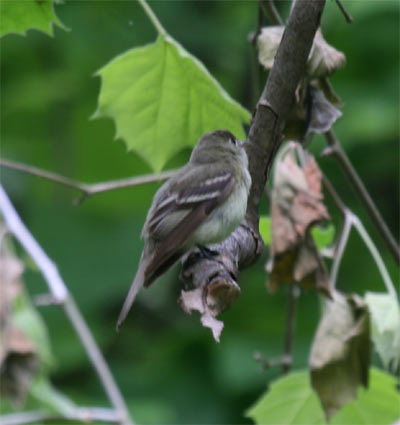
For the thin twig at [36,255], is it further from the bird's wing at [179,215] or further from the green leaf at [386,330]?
the green leaf at [386,330]

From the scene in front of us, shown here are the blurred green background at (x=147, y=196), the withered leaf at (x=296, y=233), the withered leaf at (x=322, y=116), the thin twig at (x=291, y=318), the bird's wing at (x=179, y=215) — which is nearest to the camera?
the bird's wing at (x=179, y=215)

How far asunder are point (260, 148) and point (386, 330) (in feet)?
3.15

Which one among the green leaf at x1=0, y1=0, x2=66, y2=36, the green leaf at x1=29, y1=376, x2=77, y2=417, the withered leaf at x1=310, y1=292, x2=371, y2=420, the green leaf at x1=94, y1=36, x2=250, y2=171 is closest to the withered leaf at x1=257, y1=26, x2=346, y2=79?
the green leaf at x1=94, y1=36, x2=250, y2=171

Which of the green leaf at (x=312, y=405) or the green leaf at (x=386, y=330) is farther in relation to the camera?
the green leaf at (x=312, y=405)

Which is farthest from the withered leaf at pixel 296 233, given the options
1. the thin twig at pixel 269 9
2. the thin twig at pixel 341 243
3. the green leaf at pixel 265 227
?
the thin twig at pixel 269 9

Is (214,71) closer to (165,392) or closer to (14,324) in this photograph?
(165,392)

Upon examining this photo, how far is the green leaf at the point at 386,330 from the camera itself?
3074 mm

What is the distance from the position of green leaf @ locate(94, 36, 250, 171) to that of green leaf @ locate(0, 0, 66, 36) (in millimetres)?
422

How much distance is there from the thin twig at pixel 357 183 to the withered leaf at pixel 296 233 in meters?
0.14

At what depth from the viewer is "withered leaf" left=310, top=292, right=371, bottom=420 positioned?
9.73ft

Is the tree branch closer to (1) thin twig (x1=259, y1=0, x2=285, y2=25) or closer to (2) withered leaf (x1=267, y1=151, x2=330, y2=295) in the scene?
(2) withered leaf (x1=267, y1=151, x2=330, y2=295)

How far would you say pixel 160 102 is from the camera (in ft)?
11.6

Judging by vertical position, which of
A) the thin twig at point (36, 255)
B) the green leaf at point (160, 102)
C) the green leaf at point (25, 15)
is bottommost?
the thin twig at point (36, 255)

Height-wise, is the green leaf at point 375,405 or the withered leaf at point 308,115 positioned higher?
the withered leaf at point 308,115
